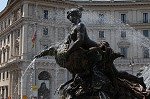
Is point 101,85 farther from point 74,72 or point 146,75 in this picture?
point 146,75

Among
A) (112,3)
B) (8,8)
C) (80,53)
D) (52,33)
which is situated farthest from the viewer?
(8,8)

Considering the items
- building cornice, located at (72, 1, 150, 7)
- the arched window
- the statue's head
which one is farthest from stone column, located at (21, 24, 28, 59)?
the statue's head

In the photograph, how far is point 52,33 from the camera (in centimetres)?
5956

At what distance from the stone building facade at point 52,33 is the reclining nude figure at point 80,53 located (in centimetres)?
4748

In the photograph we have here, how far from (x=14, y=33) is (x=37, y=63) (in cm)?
1028

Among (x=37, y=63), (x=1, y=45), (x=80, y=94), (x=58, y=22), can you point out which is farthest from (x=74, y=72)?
(x=1, y=45)

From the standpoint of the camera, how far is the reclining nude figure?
6.83m

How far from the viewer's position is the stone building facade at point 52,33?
56438 millimetres

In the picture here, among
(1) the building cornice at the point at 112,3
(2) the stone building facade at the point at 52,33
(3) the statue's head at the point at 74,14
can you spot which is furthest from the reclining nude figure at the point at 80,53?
(1) the building cornice at the point at 112,3

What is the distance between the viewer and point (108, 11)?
6375 cm

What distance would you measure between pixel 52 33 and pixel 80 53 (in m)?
52.9

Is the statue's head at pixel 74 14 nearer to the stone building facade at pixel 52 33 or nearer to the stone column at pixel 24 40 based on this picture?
the stone building facade at pixel 52 33

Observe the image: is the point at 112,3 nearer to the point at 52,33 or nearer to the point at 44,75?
the point at 52,33

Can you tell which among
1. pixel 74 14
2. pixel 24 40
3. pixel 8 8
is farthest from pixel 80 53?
pixel 8 8
